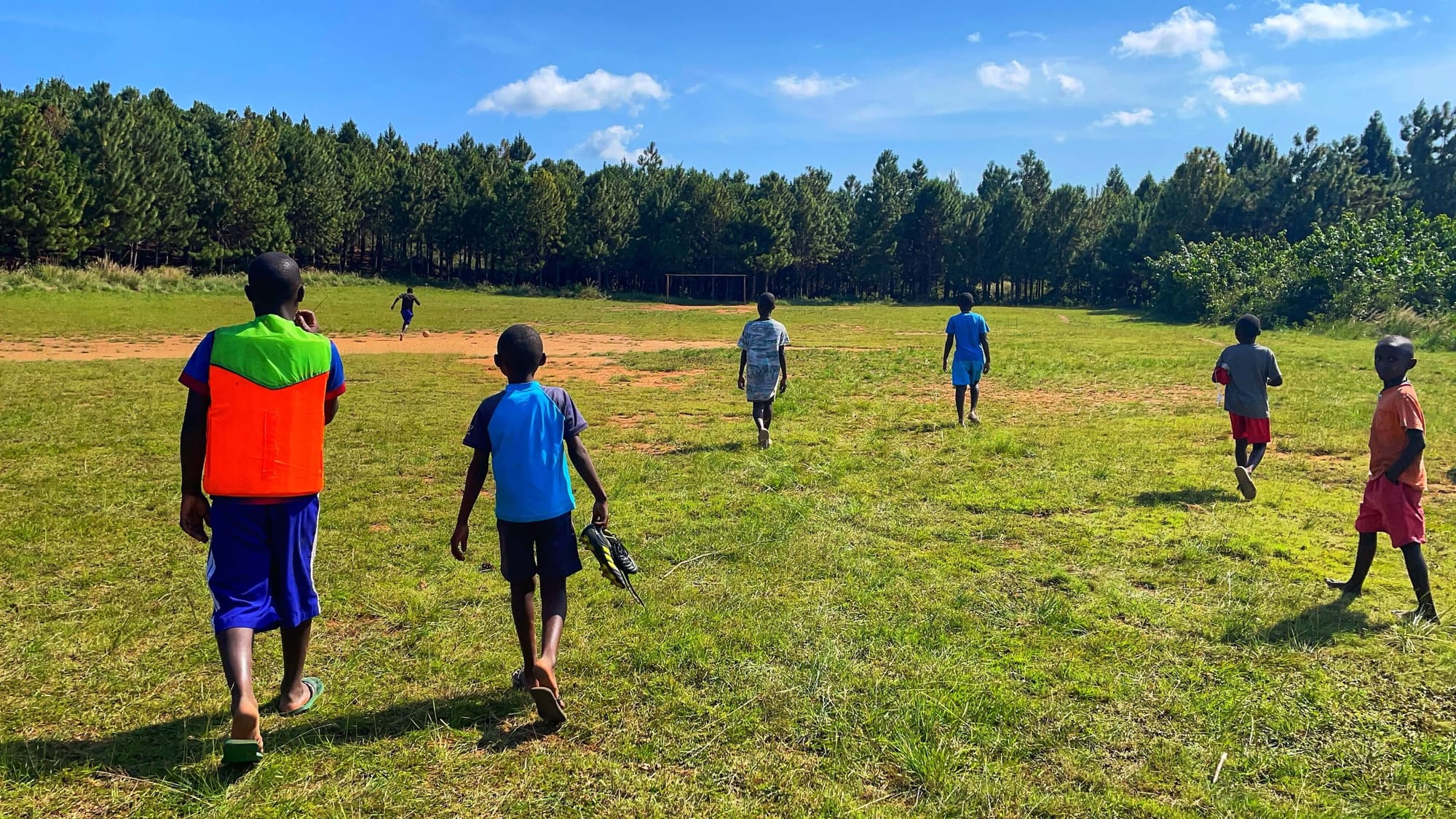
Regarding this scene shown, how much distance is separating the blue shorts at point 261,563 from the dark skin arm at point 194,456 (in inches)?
3.4

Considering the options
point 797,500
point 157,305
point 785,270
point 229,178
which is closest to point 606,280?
point 785,270

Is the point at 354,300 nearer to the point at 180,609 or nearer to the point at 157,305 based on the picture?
the point at 157,305

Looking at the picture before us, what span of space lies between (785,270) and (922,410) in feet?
212

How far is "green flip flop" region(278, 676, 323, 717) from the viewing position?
377cm

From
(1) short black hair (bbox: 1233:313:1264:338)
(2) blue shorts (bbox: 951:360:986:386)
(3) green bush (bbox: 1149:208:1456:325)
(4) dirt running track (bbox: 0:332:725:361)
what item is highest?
(3) green bush (bbox: 1149:208:1456:325)

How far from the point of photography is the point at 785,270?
7606 cm

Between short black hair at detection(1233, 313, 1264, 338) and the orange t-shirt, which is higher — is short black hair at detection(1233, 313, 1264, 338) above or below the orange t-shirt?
above

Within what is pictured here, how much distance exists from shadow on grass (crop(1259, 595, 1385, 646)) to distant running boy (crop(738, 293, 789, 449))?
19.0ft

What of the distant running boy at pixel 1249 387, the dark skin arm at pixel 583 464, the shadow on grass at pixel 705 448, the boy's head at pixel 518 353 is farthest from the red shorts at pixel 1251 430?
the boy's head at pixel 518 353

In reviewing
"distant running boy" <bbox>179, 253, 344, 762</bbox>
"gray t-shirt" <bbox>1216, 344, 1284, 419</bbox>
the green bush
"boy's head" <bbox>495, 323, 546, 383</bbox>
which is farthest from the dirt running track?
the green bush

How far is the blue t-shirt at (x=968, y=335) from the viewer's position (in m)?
11.0

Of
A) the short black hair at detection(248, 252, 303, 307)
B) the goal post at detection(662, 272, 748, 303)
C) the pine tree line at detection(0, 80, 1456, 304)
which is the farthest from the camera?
the goal post at detection(662, 272, 748, 303)

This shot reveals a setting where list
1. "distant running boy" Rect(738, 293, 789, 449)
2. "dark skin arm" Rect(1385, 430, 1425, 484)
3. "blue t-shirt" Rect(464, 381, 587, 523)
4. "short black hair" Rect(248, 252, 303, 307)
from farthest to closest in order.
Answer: "distant running boy" Rect(738, 293, 789, 449), "dark skin arm" Rect(1385, 430, 1425, 484), "blue t-shirt" Rect(464, 381, 587, 523), "short black hair" Rect(248, 252, 303, 307)

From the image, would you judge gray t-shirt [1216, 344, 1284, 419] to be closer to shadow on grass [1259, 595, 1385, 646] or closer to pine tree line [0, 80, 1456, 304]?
shadow on grass [1259, 595, 1385, 646]
